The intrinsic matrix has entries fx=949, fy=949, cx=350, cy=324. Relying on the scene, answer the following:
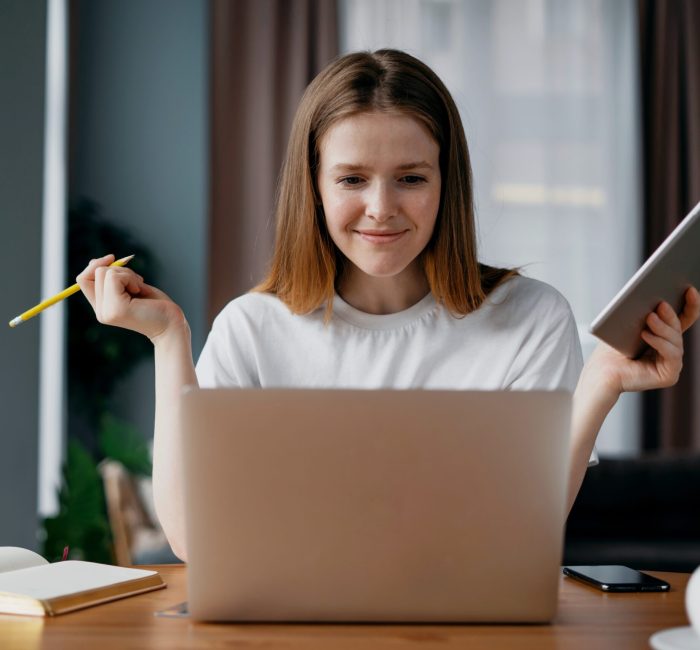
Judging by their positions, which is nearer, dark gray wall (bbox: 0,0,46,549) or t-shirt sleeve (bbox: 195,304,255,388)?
t-shirt sleeve (bbox: 195,304,255,388)

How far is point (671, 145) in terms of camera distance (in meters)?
4.36

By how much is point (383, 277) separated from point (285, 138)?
288cm

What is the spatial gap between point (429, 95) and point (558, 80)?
10.3ft

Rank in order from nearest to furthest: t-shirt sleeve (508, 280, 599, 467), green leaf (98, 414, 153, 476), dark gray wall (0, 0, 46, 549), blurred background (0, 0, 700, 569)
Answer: t-shirt sleeve (508, 280, 599, 467)
dark gray wall (0, 0, 46, 549)
green leaf (98, 414, 153, 476)
blurred background (0, 0, 700, 569)

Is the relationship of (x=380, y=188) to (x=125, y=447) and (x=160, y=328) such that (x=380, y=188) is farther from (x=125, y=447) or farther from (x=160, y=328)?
(x=125, y=447)

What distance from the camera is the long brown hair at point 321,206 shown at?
4.69ft

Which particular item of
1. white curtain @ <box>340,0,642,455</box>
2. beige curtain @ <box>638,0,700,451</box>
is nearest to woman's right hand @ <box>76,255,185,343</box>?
white curtain @ <box>340,0,642,455</box>

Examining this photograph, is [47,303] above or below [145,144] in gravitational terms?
below

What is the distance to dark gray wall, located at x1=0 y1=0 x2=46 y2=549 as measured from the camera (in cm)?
257

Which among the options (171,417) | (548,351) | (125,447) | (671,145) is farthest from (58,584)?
(671,145)

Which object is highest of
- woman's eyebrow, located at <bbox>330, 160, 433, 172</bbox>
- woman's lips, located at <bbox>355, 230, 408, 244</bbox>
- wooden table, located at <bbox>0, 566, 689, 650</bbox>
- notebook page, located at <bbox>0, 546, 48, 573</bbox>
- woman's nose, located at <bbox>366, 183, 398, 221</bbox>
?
woman's eyebrow, located at <bbox>330, 160, 433, 172</bbox>

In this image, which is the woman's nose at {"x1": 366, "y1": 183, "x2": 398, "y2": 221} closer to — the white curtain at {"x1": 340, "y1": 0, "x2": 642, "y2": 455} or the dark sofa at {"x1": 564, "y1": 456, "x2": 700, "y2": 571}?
the dark sofa at {"x1": 564, "y1": 456, "x2": 700, "y2": 571}

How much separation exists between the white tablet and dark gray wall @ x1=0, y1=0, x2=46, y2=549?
193cm

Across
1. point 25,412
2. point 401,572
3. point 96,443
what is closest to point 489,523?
point 401,572
